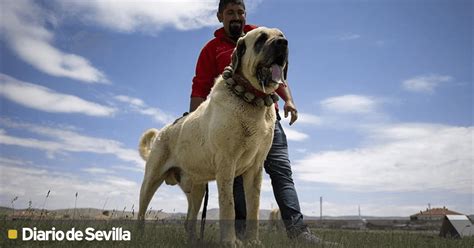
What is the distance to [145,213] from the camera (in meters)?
5.98

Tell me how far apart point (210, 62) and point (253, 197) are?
7.33 ft

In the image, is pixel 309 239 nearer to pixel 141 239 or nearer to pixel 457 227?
pixel 141 239

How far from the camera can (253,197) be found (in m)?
4.54

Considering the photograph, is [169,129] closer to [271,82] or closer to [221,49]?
[221,49]

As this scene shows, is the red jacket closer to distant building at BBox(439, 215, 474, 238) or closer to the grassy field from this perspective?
the grassy field

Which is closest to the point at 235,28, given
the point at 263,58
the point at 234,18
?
the point at 234,18

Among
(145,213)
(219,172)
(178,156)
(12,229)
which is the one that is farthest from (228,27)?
(12,229)

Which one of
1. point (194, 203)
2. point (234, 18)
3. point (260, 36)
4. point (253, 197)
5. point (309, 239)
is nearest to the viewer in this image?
point (260, 36)

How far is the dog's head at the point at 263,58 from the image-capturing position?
4.09m

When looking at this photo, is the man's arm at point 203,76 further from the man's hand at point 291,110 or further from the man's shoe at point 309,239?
the man's shoe at point 309,239

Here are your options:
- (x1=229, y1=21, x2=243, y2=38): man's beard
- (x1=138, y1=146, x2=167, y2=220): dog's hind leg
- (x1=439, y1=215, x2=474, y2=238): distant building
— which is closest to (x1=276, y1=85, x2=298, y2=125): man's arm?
(x1=229, y1=21, x2=243, y2=38): man's beard

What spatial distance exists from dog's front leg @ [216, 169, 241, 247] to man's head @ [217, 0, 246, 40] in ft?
7.40

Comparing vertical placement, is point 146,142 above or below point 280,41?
below

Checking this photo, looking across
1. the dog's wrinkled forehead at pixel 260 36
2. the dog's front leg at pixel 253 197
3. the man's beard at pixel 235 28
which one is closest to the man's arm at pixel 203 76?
the man's beard at pixel 235 28
